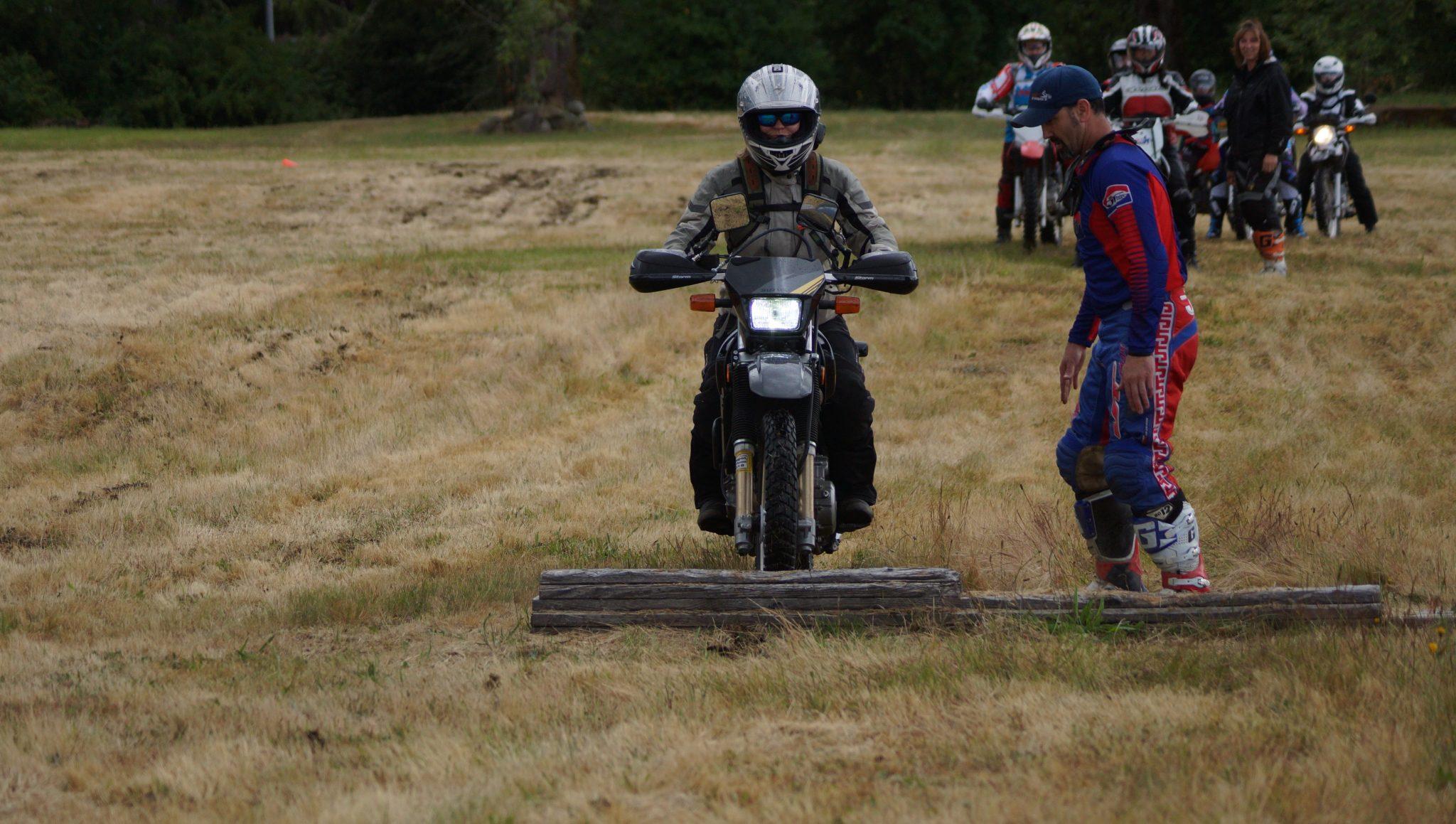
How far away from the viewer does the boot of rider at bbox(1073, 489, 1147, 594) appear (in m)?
6.11

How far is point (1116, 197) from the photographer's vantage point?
18.6 ft

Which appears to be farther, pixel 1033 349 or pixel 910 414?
pixel 1033 349

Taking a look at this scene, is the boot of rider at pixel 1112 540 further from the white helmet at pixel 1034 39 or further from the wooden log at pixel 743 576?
the white helmet at pixel 1034 39

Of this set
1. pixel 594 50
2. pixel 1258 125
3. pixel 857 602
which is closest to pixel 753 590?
pixel 857 602

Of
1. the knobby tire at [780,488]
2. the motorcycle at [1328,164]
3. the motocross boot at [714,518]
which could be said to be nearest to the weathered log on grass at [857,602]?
the knobby tire at [780,488]

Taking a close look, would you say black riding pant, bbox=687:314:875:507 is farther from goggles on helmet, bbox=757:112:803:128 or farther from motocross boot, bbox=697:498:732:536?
goggles on helmet, bbox=757:112:803:128

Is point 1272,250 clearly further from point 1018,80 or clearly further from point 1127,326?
point 1127,326

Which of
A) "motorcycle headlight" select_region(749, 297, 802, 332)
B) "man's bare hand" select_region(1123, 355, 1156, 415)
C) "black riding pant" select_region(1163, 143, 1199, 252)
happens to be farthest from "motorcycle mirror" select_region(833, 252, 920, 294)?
"black riding pant" select_region(1163, 143, 1199, 252)

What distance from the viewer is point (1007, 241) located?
1630cm

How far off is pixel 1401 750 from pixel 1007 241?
1266 cm

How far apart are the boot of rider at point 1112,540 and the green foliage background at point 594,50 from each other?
28.2 metres

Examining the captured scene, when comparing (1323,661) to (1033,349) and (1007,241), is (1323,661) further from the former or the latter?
(1007,241)

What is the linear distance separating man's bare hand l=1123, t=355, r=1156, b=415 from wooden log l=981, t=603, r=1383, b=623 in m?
0.78

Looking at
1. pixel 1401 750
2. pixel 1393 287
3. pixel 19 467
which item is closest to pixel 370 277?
pixel 19 467
